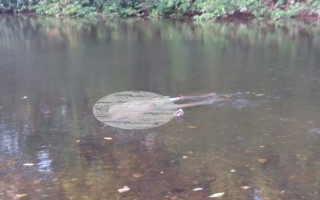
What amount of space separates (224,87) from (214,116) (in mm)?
1502

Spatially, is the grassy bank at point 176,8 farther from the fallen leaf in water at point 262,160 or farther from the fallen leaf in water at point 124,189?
the fallen leaf in water at point 124,189

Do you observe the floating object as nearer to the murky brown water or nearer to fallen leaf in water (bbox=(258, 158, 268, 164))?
the murky brown water

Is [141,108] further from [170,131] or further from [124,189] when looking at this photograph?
[124,189]

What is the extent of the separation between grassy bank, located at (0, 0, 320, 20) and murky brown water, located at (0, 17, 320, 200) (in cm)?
850

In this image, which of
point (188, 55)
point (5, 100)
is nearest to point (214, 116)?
point (5, 100)

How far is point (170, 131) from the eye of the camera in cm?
518

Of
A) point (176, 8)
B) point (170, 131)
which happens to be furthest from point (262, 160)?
point (176, 8)

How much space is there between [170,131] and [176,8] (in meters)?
19.1

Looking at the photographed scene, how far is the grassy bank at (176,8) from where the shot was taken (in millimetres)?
18484

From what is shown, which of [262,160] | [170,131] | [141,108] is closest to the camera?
[262,160]

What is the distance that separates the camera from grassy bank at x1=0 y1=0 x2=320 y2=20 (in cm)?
1848

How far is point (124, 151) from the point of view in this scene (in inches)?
183

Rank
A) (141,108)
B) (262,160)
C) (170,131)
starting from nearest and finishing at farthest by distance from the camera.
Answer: (262,160) → (170,131) → (141,108)

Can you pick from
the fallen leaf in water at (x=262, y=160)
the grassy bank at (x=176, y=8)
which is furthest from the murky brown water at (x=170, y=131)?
the grassy bank at (x=176, y=8)
